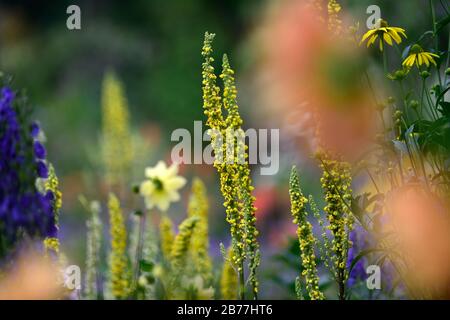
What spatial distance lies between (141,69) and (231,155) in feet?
26.1

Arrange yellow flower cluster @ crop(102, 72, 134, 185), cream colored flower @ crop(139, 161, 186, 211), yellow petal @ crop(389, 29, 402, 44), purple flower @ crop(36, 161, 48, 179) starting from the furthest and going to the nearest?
1. yellow flower cluster @ crop(102, 72, 134, 185)
2. cream colored flower @ crop(139, 161, 186, 211)
3. yellow petal @ crop(389, 29, 402, 44)
4. purple flower @ crop(36, 161, 48, 179)

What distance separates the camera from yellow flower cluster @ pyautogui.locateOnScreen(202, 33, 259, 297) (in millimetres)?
2227

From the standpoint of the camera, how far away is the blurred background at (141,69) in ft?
22.1

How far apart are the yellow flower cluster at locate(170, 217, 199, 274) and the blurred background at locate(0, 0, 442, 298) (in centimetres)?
368

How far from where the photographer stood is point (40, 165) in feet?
7.53

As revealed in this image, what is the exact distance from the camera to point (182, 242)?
247 cm

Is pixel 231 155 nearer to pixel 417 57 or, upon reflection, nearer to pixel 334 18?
pixel 334 18

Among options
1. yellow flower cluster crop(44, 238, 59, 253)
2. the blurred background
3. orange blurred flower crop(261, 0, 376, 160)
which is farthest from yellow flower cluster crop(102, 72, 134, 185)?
yellow flower cluster crop(44, 238, 59, 253)

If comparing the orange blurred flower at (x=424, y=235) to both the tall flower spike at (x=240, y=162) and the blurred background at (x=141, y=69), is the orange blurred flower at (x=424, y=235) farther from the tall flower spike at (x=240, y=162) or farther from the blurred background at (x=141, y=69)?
the blurred background at (x=141, y=69)

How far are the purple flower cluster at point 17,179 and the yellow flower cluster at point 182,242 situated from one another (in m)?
0.46

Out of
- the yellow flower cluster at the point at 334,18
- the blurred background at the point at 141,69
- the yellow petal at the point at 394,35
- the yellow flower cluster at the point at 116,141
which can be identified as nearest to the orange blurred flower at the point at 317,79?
the yellow flower cluster at the point at 334,18

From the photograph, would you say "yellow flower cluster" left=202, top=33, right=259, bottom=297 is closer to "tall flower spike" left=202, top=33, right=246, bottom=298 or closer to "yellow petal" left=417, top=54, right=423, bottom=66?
"tall flower spike" left=202, top=33, right=246, bottom=298

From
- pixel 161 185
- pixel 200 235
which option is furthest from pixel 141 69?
pixel 161 185

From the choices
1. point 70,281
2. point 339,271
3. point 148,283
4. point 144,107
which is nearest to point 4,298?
point 70,281
